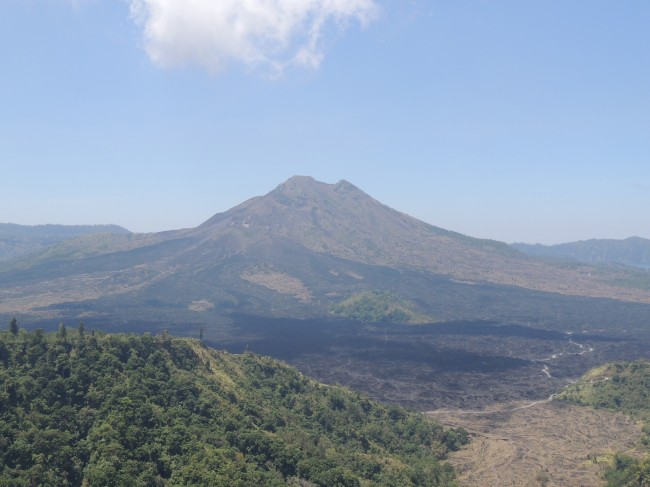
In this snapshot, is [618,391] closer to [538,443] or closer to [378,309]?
[538,443]

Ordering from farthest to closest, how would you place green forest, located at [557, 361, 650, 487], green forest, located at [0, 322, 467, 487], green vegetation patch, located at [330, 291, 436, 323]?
green vegetation patch, located at [330, 291, 436, 323]
green forest, located at [557, 361, 650, 487]
green forest, located at [0, 322, 467, 487]

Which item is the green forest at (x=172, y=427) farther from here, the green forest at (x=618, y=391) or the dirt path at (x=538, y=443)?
the green forest at (x=618, y=391)

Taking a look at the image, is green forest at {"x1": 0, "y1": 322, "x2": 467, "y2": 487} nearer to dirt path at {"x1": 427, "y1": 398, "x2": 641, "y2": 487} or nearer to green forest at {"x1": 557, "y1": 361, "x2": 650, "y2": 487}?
dirt path at {"x1": 427, "y1": 398, "x2": 641, "y2": 487}

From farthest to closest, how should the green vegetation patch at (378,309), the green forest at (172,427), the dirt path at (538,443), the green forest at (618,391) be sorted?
1. the green vegetation patch at (378,309)
2. the green forest at (618,391)
3. the dirt path at (538,443)
4. the green forest at (172,427)

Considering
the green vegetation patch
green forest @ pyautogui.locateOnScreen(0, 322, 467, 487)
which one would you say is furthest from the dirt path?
the green vegetation patch

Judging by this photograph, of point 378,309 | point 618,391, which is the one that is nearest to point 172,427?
point 618,391

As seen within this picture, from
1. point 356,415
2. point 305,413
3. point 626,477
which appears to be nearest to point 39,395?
point 305,413

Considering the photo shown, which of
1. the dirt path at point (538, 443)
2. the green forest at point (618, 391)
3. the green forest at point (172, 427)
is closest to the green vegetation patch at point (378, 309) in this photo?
the green forest at point (618, 391)
